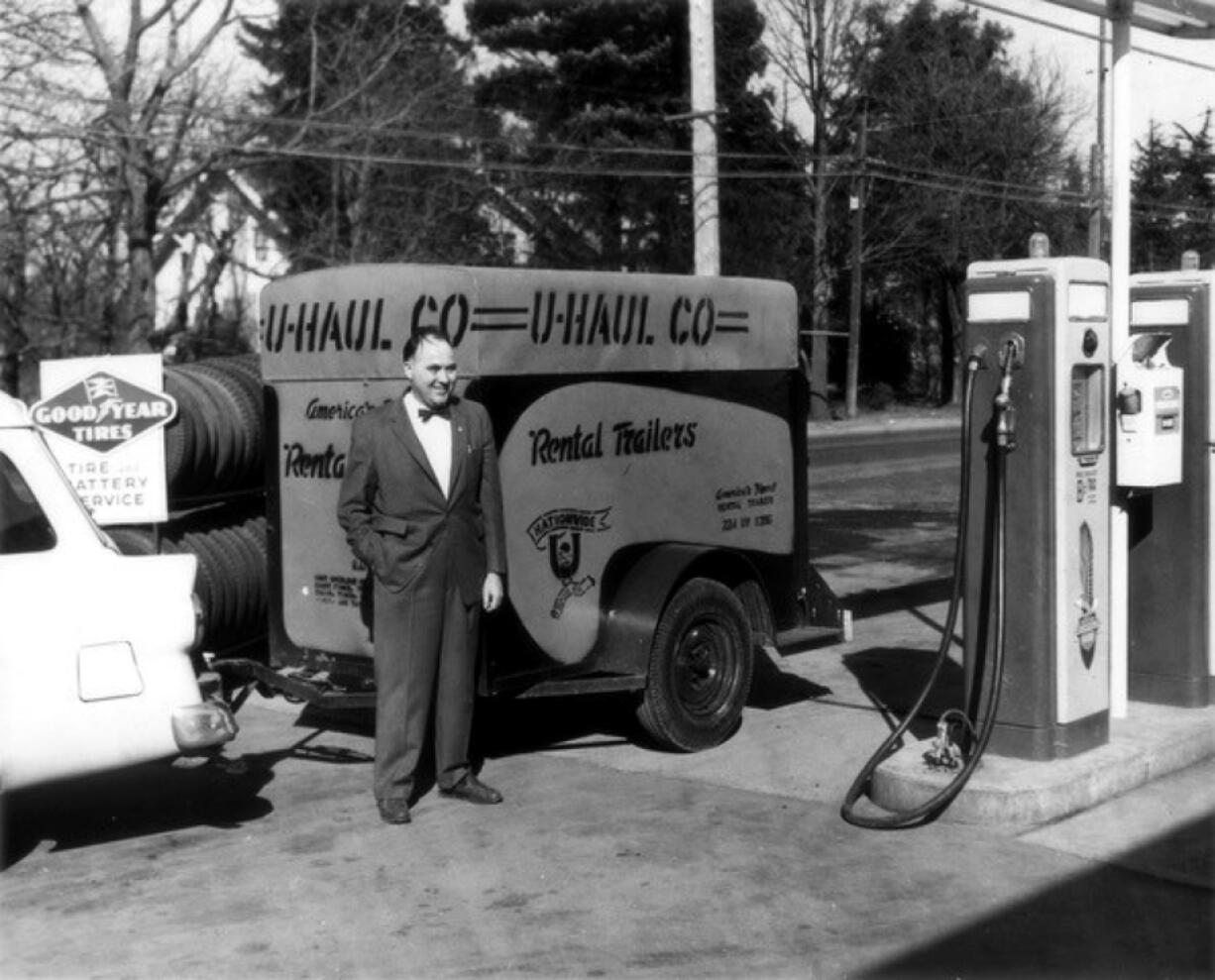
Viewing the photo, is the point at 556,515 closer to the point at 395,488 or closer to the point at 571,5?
the point at 395,488

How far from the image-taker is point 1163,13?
8.81 meters

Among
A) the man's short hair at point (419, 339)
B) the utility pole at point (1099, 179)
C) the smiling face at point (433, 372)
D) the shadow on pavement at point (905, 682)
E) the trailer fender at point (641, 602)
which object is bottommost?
the shadow on pavement at point (905, 682)

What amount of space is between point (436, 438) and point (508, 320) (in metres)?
0.72

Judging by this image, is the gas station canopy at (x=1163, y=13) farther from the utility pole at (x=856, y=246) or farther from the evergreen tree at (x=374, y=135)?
the utility pole at (x=856, y=246)

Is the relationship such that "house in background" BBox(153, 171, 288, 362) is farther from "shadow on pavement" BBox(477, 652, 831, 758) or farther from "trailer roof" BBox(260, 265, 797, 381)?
"trailer roof" BBox(260, 265, 797, 381)

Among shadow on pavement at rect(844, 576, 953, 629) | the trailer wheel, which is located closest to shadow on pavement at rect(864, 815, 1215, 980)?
the trailer wheel

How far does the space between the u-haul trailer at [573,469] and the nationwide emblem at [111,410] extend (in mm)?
1473

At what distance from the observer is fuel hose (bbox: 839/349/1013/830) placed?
21.6ft

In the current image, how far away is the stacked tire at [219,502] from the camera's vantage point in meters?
9.92

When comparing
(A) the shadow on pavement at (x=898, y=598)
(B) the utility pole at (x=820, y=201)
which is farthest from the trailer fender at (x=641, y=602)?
(B) the utility pole at (x=820, y=201)

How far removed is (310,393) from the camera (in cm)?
802

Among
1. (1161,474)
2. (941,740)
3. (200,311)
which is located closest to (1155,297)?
(1161,474)

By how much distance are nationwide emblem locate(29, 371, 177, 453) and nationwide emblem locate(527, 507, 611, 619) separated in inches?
108

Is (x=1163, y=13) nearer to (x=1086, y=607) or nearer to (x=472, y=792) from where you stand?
(x=1086, y=607)
